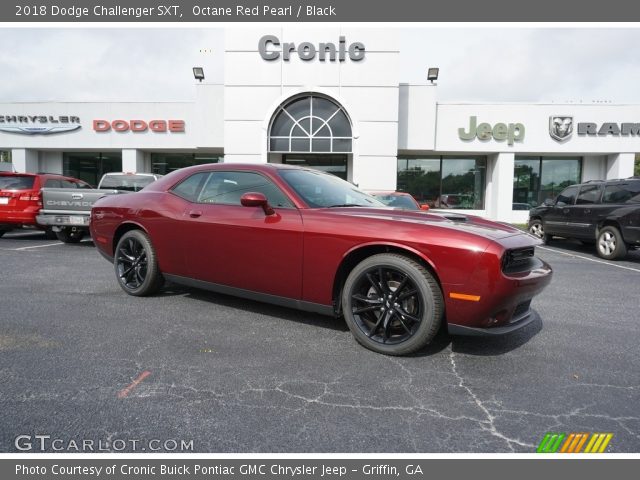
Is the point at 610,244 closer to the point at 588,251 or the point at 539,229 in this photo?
the point at 588,251

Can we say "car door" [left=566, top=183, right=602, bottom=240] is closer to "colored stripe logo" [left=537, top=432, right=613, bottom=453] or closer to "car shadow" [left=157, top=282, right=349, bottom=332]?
"car shadow" [left=157, top=282, right=349, bottom=332]

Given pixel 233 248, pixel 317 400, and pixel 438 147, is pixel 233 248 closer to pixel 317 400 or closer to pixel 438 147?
pixel 317 400

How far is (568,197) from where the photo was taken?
10.6 m

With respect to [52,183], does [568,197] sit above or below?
below

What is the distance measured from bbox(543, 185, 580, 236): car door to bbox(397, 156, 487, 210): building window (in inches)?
424

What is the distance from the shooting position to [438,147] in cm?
1991

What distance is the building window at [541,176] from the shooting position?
21.5 meters

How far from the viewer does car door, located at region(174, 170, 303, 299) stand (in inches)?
136

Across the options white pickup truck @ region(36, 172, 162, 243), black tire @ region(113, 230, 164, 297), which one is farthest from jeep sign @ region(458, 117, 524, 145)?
black tire @ region(113, 230, 164, 297)

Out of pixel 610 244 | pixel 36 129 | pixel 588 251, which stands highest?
pixel 36 129

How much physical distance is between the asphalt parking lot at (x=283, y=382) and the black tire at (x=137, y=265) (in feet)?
0.66

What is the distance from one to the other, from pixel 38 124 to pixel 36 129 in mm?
286

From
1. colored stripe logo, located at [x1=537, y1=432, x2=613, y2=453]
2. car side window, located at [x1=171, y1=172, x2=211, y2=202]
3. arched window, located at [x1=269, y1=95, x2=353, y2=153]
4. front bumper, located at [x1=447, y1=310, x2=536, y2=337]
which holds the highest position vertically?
arched window, located at [x1=269, y1=95, x2=353, y2=153]

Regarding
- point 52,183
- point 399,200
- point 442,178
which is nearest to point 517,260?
point 399,200
